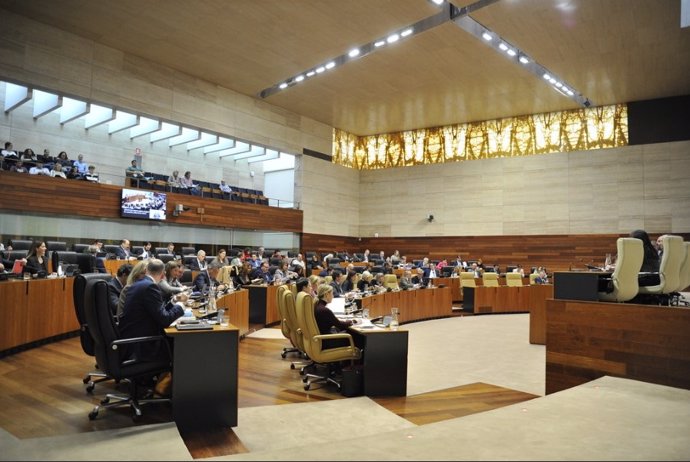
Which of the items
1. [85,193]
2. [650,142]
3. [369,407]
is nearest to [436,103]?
[650,142]

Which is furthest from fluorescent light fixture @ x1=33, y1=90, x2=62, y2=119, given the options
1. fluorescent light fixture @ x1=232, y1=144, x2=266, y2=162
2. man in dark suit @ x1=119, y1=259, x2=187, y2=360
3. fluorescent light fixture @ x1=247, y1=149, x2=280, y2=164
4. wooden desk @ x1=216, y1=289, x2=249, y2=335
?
man in dark suit @ x1=119, y1=259, x2=187, y2=360

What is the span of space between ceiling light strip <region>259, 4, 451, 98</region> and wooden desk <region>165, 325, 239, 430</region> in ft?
31.4

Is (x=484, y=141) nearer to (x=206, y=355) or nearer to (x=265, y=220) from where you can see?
(x=265, y=220)

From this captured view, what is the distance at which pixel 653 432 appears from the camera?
2959mm

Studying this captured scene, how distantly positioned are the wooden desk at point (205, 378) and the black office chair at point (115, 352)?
220 millimetres

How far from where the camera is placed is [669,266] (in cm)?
488

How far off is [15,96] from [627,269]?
14106 millimetres

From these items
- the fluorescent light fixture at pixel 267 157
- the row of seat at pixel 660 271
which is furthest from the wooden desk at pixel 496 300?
the fluorescent light fixture at pixel 267 157

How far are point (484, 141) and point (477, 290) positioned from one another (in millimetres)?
8384

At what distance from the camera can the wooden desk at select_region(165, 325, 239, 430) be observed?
11.5ft

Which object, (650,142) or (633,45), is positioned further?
(650,142)

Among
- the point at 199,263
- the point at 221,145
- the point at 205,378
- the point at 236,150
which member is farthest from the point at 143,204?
the point at 205,378

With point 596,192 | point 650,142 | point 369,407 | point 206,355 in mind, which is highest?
point 650,142

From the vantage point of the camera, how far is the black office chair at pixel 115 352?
357 centimetres
